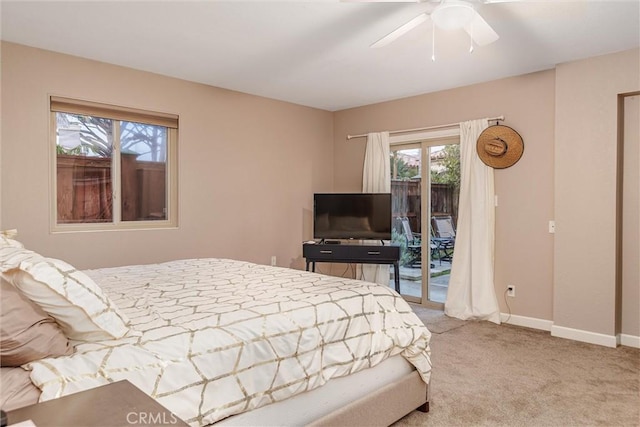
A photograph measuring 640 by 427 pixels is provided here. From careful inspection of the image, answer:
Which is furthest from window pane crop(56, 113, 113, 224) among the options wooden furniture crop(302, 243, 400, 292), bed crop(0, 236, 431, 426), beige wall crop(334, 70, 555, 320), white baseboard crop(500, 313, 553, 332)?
white baseboard crop(500, 313, 553, 332)

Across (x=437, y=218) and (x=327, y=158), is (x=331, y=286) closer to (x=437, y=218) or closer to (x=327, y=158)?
(x=437, y=218)

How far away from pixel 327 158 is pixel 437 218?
1.84 metres

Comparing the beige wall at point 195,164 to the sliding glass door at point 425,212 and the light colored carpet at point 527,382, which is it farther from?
the light colored carpet at point 527,382

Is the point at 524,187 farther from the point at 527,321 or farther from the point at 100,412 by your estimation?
the point at 100,412

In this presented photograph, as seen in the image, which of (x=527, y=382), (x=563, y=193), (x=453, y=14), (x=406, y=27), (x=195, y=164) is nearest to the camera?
(x=453, y=14)

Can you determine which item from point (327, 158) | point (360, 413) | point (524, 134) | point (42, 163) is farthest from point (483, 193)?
point (42, 163)

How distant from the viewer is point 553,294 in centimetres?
400

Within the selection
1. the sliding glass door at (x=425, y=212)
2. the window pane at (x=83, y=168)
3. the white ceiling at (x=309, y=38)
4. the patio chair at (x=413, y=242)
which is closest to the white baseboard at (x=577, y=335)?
the sliding glass door at (x=425, y=212)

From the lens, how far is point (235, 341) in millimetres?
1688

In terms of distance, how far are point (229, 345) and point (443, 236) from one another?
151 inches

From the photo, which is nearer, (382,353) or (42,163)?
(382,353)

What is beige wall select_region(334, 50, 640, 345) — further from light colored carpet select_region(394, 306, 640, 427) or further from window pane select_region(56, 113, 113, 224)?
window pane select_region(56, 113, 113, 224)

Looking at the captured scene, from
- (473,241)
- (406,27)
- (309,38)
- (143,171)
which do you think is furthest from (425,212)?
(143,171)

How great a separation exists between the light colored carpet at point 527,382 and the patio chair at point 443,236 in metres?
1.16
